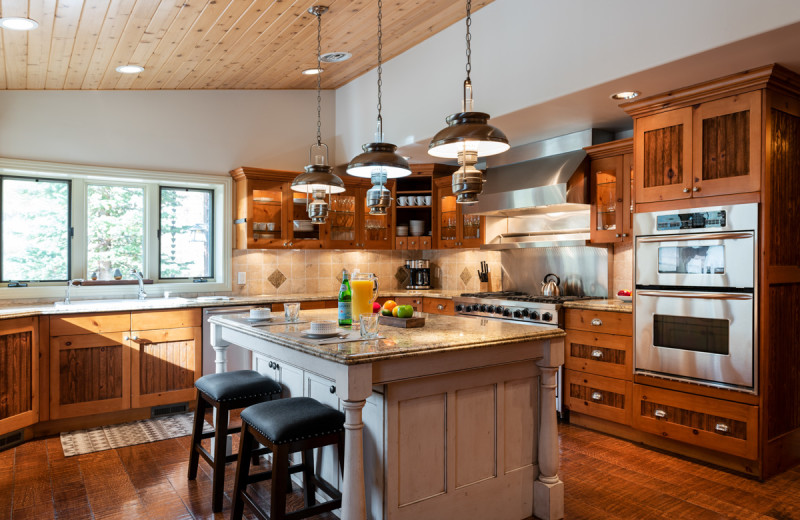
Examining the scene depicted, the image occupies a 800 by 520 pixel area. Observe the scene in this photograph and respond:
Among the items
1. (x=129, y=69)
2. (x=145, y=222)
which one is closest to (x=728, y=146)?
(x=129, y=69)

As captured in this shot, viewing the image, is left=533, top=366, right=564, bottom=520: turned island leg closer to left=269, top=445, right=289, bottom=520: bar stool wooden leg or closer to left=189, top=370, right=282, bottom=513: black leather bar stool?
left=269, top=445, right=289, bottom=520: bar stool wooden leg

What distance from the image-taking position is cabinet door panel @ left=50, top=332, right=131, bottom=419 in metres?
4.08

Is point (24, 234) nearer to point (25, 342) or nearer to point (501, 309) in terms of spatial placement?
point (25, 342)

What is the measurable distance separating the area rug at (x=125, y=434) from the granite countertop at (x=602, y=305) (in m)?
3.02

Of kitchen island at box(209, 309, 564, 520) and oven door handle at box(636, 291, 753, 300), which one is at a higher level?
oven door handle at box(636, 291, 753, 300)

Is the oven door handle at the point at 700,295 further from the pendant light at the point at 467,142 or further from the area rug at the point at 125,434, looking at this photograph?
the area rug at the point at 125,434

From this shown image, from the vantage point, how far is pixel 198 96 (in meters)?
5.42

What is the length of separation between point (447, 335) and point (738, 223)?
2.03m

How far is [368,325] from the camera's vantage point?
2557mm

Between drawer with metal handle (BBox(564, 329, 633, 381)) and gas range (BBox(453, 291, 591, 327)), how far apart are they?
0.21 metres

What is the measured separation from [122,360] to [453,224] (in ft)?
11.6

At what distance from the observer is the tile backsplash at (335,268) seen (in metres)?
5.79

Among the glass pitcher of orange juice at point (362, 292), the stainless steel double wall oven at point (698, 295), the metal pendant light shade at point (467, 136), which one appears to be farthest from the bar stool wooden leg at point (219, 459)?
the stainless steel double wall oven at point (698, 295)

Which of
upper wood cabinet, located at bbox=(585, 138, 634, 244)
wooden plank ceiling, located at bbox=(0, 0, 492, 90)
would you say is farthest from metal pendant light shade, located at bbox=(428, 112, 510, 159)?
upper wood cabinet, located at bbox=(585, 138, 634, 244)
